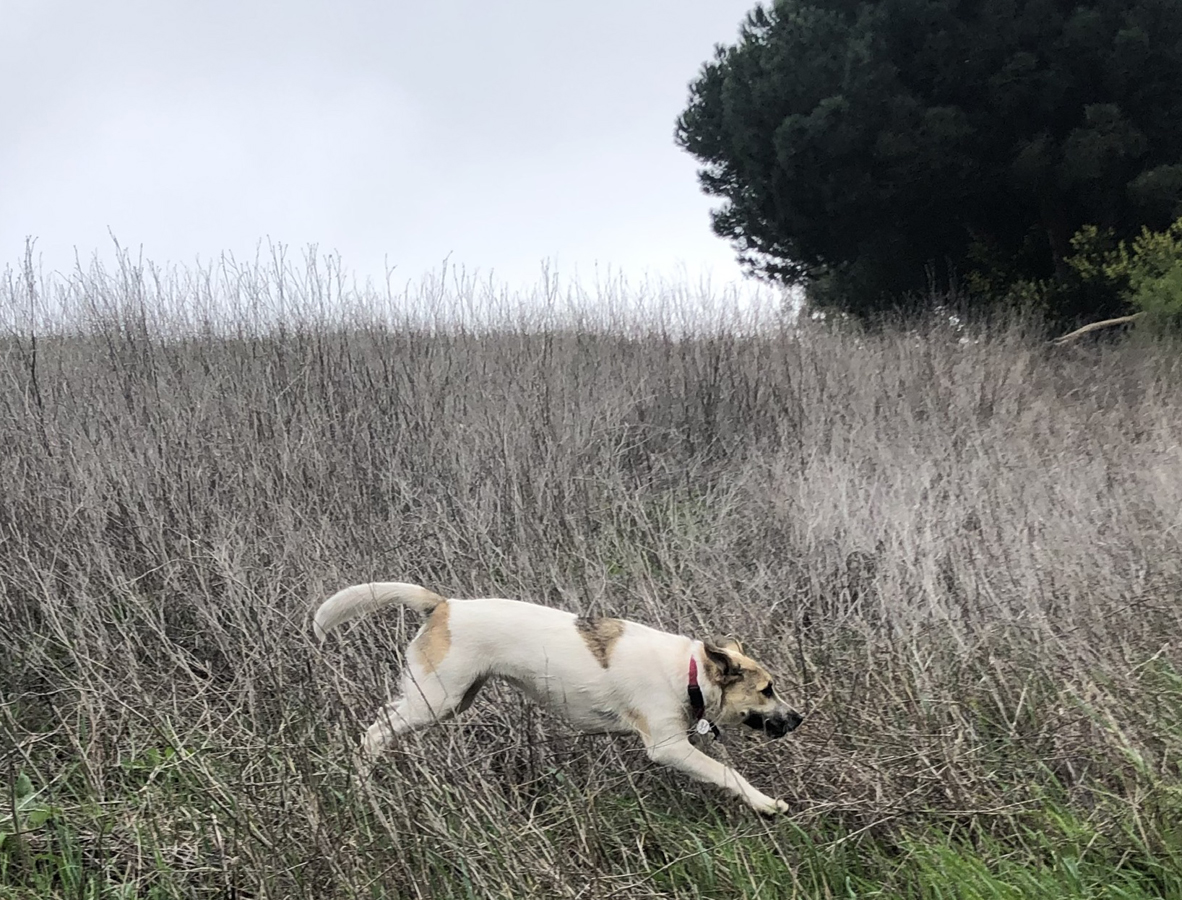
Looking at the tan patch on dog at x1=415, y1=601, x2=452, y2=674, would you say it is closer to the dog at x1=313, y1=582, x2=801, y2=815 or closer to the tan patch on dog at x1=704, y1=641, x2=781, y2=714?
the dog at x1=313, y1=582, x2=801, y2=815

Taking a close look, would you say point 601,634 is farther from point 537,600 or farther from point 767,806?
point 537,600

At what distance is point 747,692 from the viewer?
2.48m

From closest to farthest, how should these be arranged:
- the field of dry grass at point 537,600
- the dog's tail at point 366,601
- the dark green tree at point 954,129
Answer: the field of dry grass at point 537,600, the dog's tail at point 366,601, the dark green tree at point 954,129

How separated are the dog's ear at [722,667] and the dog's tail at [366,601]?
797mm

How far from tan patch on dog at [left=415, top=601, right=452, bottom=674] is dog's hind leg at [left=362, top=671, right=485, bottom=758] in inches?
1.5

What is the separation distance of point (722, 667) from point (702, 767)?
0.28 m

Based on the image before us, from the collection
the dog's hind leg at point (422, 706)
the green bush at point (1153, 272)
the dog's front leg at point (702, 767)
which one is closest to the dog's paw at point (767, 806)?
the dog's front leg at point (702, 767)

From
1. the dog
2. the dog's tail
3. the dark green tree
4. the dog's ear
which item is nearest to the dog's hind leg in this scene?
the dog

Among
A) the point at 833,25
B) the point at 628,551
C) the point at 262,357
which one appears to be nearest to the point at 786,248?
the point at 833,25

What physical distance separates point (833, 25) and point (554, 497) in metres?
7.95

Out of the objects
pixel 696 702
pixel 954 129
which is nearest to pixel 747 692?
pixel 696 702

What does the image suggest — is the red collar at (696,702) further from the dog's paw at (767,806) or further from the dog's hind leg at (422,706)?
the dog's hind leg at (422,706)

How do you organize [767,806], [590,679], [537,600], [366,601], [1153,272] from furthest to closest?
1. [1153,272]
2. [537,600]
3. [366,601]
4. [590,679]
5. [767,806]

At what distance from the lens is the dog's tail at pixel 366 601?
2.56 metres
